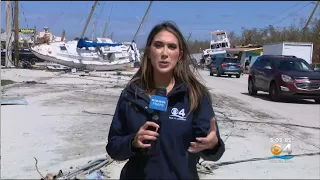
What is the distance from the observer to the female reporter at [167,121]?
2.34 m

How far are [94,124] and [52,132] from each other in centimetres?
125

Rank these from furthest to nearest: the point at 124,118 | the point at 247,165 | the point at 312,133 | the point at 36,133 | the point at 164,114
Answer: the point at 312,133
the point at 36,133
the point at 247,165
the point at 124,118
the point at 164,114

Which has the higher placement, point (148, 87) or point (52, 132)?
point (148, 87)

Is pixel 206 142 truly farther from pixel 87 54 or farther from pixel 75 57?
pixel 87 54

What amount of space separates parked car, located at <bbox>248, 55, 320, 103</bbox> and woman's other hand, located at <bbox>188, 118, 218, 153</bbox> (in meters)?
13.9

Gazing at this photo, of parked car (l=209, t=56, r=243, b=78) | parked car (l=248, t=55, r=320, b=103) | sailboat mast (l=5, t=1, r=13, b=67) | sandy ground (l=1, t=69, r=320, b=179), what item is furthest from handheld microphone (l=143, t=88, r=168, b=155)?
sailboat mast (l=5, t=1, r=13, b=67)

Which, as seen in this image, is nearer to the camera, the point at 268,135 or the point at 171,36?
the point at 171,36

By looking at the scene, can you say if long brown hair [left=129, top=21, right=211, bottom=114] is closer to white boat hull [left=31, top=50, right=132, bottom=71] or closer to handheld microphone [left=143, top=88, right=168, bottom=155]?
handheld microphone [left=143, top=88, right=168, bottom=155]

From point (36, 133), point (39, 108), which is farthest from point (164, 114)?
point (39, 108)

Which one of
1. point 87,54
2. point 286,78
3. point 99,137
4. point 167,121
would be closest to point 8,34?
point 87,54

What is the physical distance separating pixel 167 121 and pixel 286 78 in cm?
1426

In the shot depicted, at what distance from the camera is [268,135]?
887 cm

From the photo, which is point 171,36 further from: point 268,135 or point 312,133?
point 312,133

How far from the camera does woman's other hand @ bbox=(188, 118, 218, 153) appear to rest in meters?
2.31
